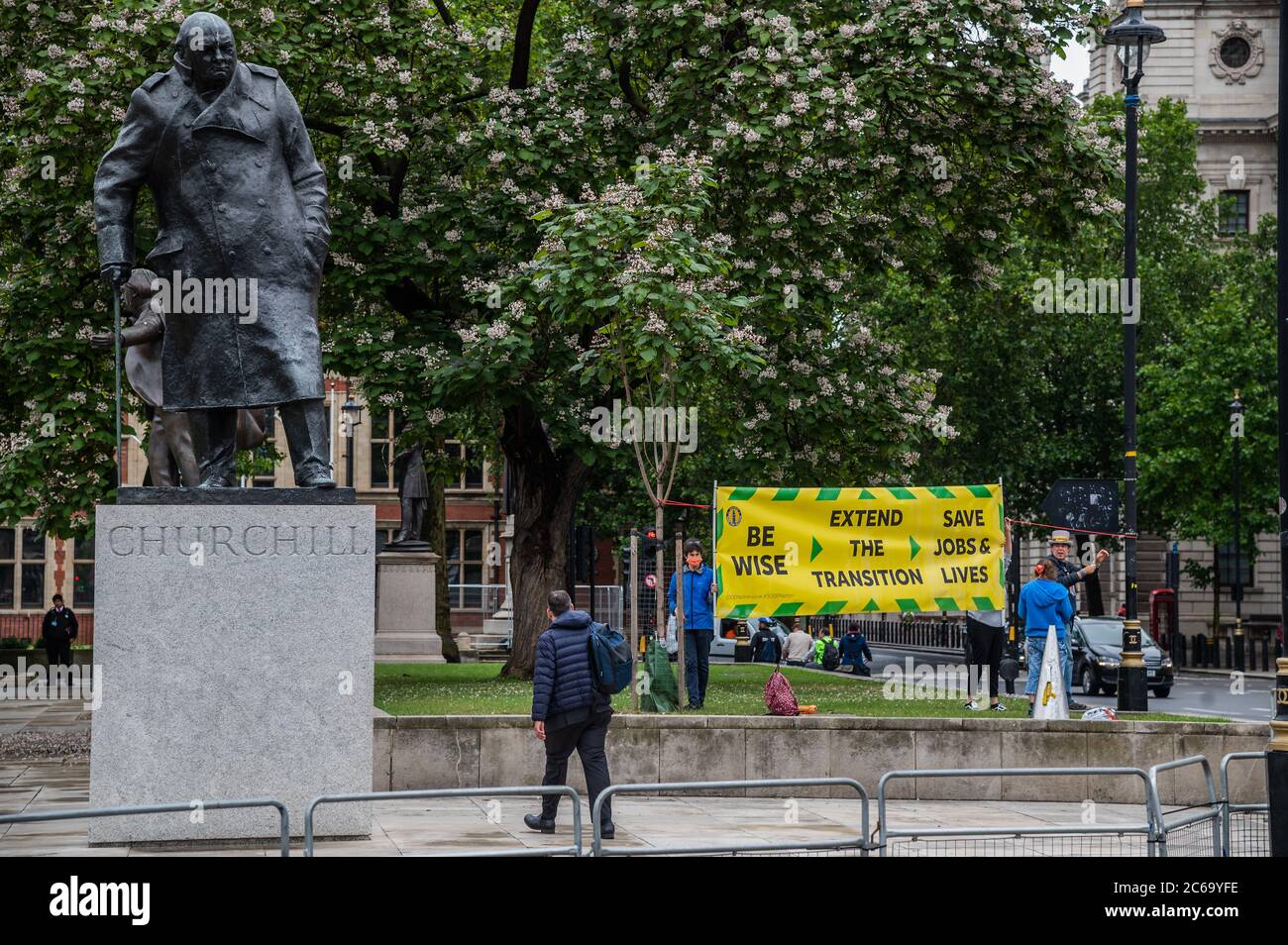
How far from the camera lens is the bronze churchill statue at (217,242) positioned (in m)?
11.9

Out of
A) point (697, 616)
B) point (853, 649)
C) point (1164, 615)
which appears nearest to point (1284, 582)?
point (697, 616)

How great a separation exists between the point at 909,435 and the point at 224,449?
12.8 meters

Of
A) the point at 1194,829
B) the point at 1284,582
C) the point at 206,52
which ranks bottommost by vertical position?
the point at 1194,829

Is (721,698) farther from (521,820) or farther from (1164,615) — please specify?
(1164,615)

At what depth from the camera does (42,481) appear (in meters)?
21.5

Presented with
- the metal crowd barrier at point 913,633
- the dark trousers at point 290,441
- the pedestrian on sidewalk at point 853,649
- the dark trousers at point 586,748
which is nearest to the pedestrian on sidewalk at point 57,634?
the pedestrian on sidewalk at point 853,649

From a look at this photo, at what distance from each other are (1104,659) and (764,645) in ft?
50.1

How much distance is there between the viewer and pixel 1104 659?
3309 centimetres

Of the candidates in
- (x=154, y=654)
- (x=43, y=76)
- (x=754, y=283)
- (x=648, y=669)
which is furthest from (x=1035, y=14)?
(x=154, y=654)

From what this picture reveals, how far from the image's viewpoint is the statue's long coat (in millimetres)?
11938

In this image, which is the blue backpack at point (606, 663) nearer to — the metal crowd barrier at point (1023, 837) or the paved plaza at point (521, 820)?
the paved plaza at point (521, 820)

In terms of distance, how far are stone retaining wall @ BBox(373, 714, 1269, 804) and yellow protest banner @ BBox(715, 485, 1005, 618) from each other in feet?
4.79

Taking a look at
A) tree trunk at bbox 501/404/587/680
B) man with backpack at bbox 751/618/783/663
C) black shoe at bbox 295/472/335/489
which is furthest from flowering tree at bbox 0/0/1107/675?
man with backpack at bbox 751/618/783/663

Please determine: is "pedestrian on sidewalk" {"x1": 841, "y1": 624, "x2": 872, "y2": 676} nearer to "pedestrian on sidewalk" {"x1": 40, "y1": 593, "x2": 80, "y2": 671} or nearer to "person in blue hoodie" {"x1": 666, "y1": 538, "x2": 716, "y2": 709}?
"pedestrian on sidewalk" {"x1": 40, "y1": 593, "x2": 80, "y2": 671}
